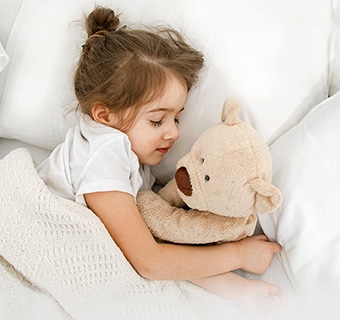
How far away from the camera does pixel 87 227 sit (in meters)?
0.95

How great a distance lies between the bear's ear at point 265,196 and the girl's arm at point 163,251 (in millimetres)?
170

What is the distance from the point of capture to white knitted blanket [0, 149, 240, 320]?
96cm

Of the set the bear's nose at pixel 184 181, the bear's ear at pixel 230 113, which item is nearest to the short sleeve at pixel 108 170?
the bear's nose at pixel 184 181

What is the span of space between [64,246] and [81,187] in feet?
0.39

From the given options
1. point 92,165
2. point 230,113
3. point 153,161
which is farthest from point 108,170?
point 230,113

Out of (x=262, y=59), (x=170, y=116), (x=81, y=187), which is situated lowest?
(x=81, y=187)

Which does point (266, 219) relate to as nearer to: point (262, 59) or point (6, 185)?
point (262, 59)

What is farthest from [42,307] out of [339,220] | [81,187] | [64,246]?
[339,220]

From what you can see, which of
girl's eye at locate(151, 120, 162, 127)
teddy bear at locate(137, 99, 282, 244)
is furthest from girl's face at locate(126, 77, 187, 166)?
teddy bear at locate(137, 99, 282, 244)

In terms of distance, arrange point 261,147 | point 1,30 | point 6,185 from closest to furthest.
→ point 261,147, point 6,185, point 1,30

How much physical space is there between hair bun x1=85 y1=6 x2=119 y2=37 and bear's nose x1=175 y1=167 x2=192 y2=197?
0.36 metres

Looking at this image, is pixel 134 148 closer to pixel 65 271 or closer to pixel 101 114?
pixel 101 114

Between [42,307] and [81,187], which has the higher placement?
[81,187]

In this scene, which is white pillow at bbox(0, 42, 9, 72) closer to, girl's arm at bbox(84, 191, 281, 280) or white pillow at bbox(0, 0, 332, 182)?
white pillow at bbox(0, 0, 332, 182)
